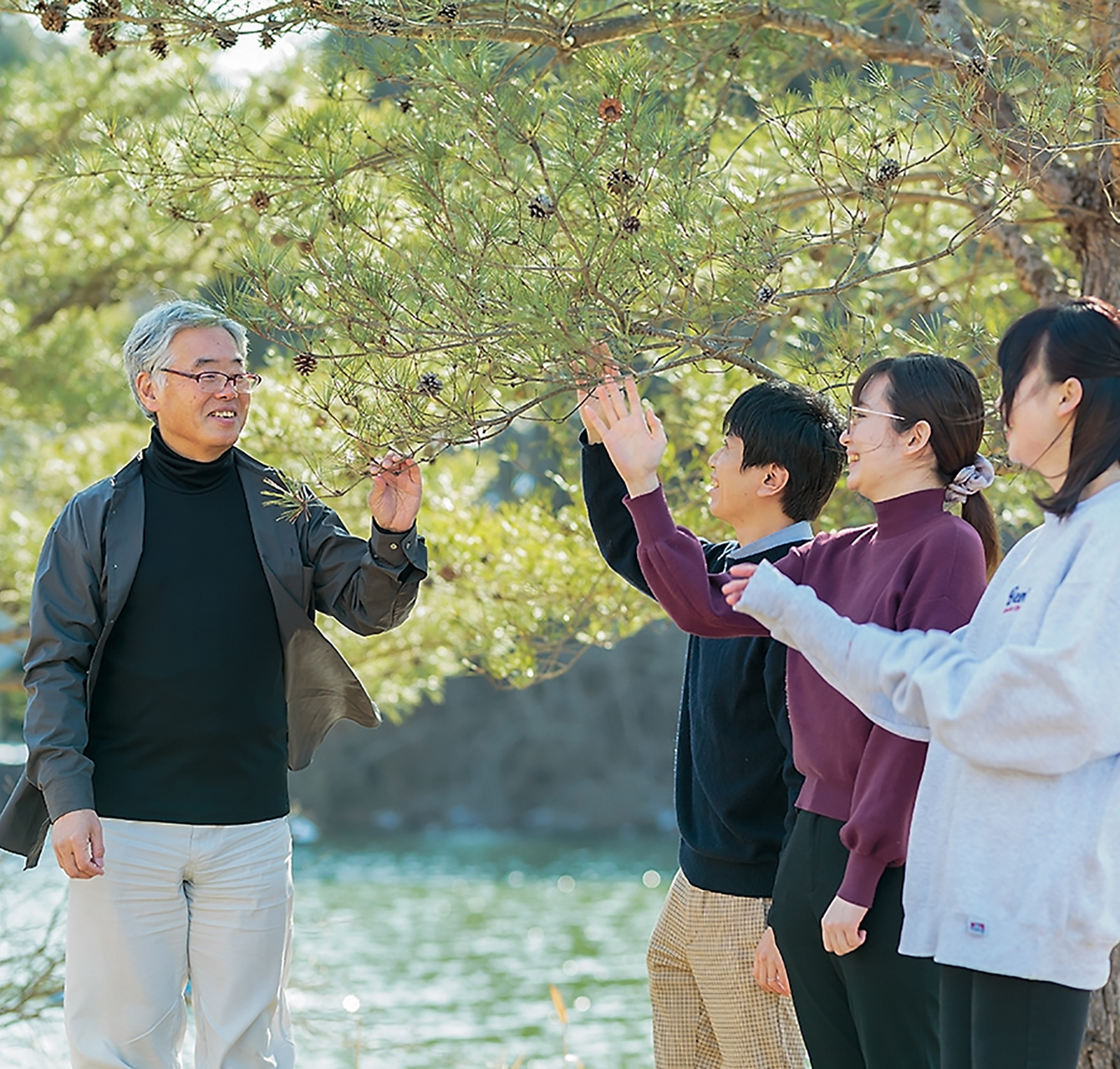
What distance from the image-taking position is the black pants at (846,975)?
1425 millimetres

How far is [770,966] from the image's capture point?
5.43 ft

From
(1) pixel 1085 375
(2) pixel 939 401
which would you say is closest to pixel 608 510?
(2) pixel 939 401

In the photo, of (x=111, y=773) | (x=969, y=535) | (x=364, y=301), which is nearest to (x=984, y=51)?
(x=969, y=535)

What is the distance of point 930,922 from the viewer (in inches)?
50.9

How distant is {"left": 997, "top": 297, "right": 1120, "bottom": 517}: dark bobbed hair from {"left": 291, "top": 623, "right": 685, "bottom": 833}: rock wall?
1046 cm

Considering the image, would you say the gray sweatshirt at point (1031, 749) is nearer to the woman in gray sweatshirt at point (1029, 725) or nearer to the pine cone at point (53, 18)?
the woman in gray sweatshirt at point (1029, 725)

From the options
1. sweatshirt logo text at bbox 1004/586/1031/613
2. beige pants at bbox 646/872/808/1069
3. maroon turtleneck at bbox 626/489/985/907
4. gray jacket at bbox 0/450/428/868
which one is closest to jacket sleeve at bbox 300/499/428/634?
gray jacket at bbox 0/450/428/868

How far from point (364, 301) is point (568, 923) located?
7533 mm

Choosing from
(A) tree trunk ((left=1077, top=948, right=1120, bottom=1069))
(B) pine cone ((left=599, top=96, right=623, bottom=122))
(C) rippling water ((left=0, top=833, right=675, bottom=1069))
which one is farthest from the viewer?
(C) rippling water ((left=0, top=833, right=675, bottom=1069))

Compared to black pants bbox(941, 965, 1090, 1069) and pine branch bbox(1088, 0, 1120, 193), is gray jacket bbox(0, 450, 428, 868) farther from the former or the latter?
pine branch bbox(1088, 0, 1120, 193)

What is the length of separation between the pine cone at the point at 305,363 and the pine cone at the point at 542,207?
0.98 ft

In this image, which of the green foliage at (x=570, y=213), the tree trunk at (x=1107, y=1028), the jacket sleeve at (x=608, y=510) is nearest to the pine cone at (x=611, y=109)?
the green foliage at (x=570, y=213)

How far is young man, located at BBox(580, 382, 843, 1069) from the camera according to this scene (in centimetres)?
175

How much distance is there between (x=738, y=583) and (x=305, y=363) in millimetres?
567
